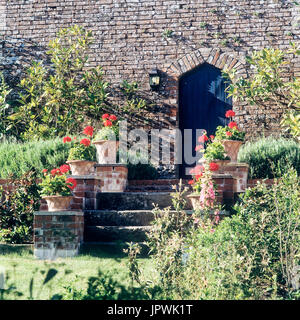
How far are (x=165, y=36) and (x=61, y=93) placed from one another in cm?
216

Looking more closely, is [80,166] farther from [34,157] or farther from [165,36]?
[165,36]

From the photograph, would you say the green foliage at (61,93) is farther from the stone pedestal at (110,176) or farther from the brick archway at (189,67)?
the stone pedestal at (110,176)

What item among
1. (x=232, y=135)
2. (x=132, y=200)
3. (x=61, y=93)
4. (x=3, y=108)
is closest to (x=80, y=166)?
(x=132, y=200)

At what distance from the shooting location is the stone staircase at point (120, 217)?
6445 mm

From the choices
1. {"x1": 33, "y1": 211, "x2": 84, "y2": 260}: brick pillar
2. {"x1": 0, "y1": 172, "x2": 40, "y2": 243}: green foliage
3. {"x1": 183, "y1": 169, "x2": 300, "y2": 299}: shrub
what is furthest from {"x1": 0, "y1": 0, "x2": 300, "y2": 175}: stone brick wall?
{"x1": 183, "y1": 169, "x2": 300, "y2": 299}: shrub

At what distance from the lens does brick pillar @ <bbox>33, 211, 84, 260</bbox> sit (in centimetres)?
607

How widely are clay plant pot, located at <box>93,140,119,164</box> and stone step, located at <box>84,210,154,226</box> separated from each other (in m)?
1.38

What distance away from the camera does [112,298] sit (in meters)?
3.24

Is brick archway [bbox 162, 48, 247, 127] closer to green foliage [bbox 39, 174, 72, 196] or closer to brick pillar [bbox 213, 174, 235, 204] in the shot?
brick pillar [bbox 213, 174, 235, 204]

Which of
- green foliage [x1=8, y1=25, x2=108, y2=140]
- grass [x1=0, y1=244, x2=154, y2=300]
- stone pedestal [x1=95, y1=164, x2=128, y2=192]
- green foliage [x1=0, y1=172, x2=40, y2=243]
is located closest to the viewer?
grass [x1=0, y1=244, x2=154, y2=300]

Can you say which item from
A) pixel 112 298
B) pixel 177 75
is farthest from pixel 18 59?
pixel 112 298

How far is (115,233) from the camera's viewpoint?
6.47 meters

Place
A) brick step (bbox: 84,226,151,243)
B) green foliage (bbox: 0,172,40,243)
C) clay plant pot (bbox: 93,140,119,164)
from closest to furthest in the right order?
brick step (bbox: 84,226,151,243) → green foliage (bbox: 0,172,40,243) → clay plant pot (bbox: 93,140,119,164)

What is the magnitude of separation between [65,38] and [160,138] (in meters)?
2.66
